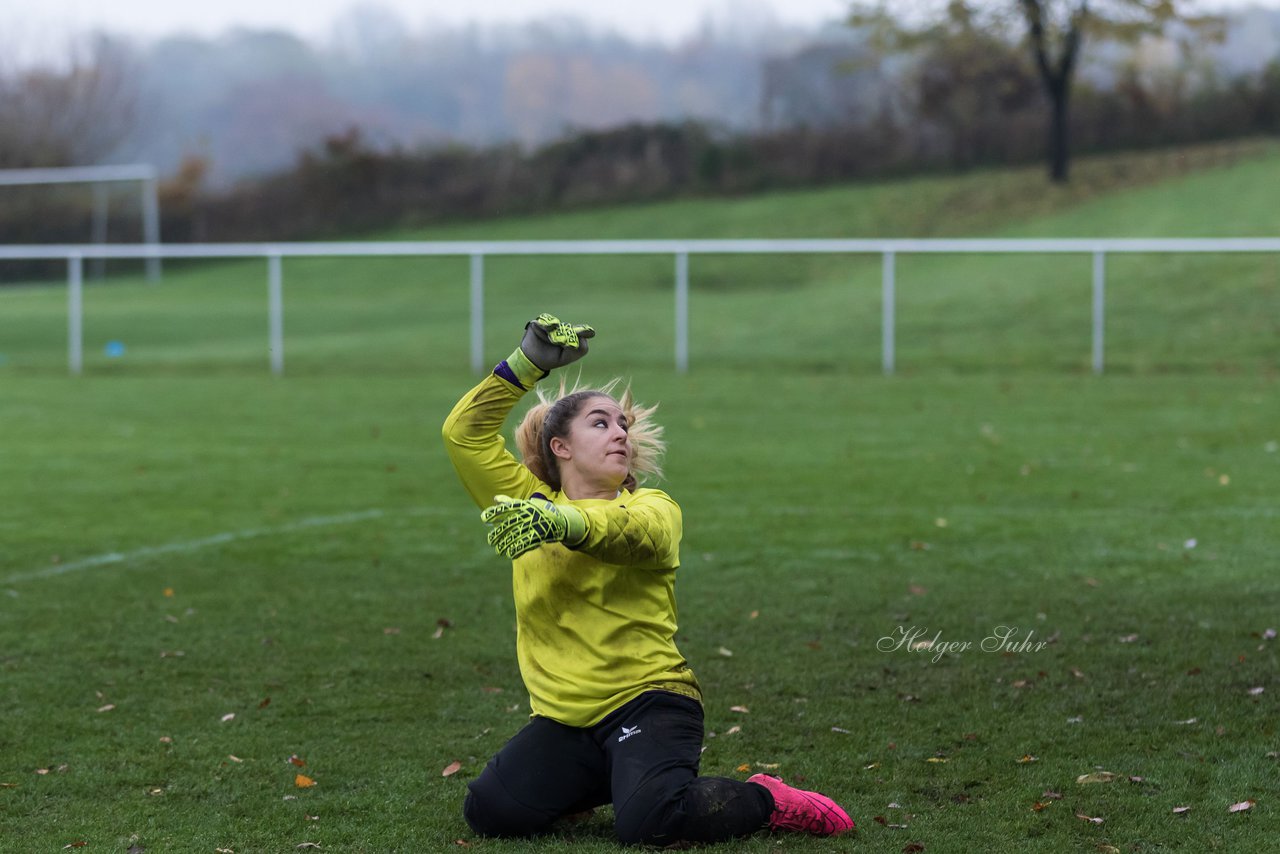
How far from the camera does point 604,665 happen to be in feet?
12.9

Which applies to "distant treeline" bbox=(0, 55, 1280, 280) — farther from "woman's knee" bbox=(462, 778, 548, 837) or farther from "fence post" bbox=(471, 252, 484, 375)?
"woman's knee" bbox=(462, 778, 548, 837)

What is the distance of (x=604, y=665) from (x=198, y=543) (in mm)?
4961

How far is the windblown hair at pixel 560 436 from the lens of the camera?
4094mm

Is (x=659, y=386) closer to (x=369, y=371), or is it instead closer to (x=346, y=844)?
(x=369, y=371)

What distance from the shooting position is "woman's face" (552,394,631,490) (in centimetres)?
400

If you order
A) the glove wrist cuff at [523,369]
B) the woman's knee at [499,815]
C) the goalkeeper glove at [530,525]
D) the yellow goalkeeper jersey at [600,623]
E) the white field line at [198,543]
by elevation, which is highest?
the glove wrist cuff at [523,369]

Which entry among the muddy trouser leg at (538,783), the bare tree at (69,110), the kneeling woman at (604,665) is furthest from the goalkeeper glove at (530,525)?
the bare tree at (69,110)

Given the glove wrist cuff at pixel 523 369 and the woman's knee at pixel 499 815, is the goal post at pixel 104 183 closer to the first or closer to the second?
the glove wrist cuff at pixel 523 369

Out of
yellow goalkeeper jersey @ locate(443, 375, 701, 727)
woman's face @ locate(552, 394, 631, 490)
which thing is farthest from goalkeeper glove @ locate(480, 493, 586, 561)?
woman's face @ locate(552, 394, 631, 490)

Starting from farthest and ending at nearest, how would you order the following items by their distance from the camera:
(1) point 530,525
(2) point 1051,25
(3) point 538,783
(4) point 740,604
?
(2) point 1051,25
(4) point 740,604
(3) point 538,783
(1) point 530,525

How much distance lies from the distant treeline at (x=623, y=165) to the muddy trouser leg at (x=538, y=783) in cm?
3489

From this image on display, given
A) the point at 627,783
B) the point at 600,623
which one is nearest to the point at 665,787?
the point at 627,783

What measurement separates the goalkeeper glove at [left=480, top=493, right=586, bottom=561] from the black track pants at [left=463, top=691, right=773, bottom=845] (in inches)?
23.4

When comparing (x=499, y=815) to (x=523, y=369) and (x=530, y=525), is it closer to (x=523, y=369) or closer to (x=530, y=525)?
(x=530, y=525)
